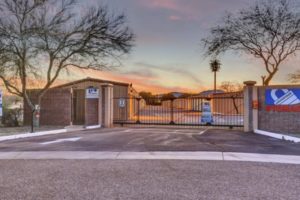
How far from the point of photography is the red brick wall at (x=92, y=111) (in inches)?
952

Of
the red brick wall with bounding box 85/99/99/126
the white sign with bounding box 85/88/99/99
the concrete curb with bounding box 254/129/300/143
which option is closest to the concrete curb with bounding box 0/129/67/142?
the red brick wall with bounding box 85/99/99/126

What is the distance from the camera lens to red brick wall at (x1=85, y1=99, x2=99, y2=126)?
79.4ft

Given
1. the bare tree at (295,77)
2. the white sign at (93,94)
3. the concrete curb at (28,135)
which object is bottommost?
the concrete curb at (28,135)

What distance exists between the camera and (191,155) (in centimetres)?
1137

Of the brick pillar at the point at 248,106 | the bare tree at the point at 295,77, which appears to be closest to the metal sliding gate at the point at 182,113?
the brick pillar at the point at 248,106

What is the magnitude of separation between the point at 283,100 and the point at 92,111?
1089 centimetres

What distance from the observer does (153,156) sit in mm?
11203

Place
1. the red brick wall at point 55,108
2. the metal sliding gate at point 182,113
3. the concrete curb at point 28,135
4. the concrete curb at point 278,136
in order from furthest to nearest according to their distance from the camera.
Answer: the metal sliding gate at point 182,113 < the red brick wall at point 55,108 < the concrete curb at point 28,135 < the concrete curb at point 278,136

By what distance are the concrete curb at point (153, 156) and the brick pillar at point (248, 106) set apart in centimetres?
902

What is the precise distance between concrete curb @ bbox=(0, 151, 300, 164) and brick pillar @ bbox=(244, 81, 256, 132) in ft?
29.6

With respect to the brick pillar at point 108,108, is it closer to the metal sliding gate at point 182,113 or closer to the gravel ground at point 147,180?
the metal sliding gate at point 182,113

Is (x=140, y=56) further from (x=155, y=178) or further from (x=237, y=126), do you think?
(x=155, y=178)

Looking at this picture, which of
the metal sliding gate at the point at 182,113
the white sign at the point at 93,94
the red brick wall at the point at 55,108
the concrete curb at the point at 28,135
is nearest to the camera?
the concrete curb at the point at 28,135

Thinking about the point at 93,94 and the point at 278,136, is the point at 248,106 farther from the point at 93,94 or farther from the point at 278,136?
the point at 93,94
